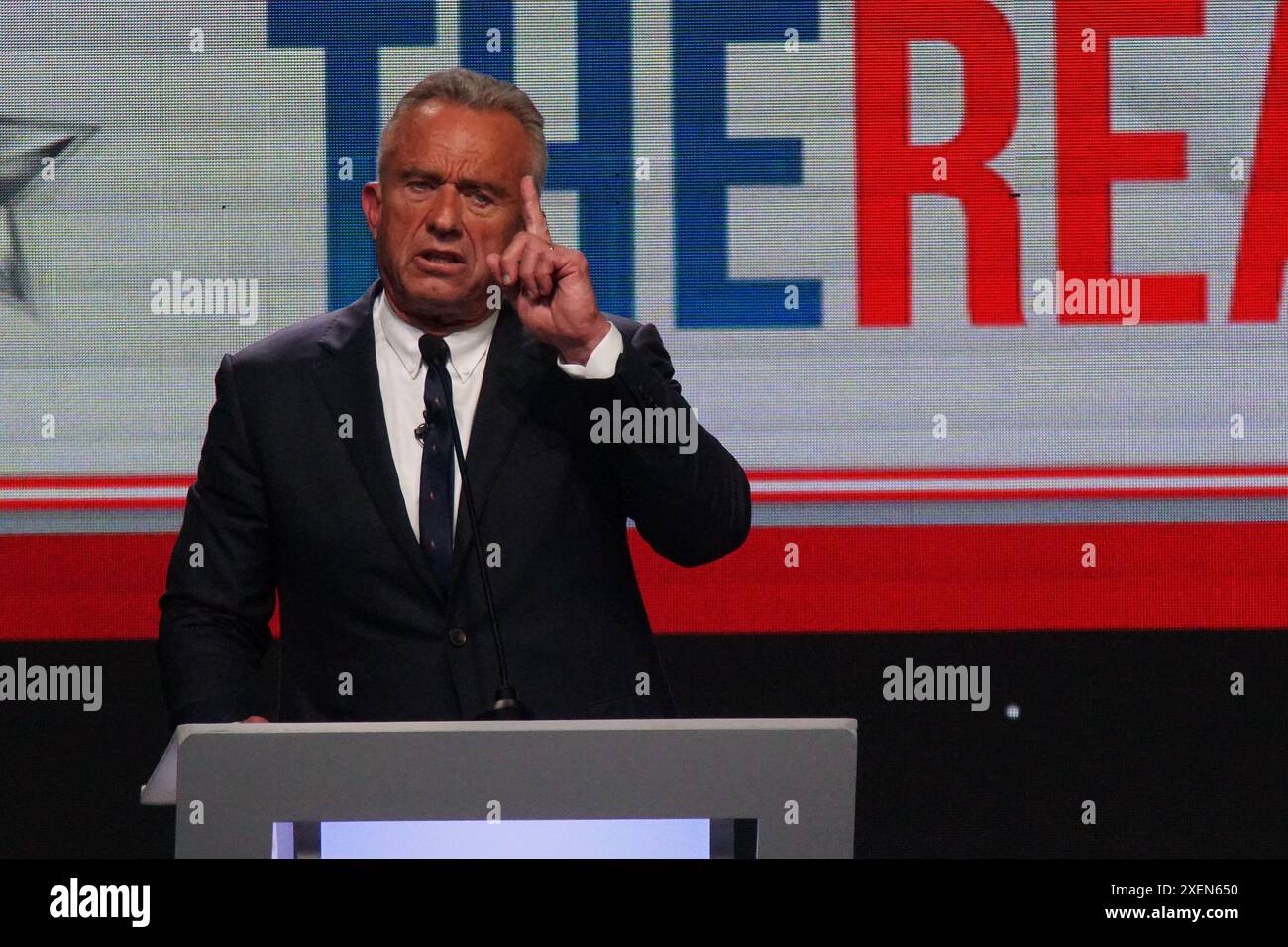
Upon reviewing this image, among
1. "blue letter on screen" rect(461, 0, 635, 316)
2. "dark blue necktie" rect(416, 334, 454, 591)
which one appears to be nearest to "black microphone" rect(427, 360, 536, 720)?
"dark blue necktie" rect(416, 334, 454, 591)

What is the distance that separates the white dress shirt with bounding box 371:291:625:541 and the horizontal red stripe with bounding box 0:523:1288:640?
4.11ft

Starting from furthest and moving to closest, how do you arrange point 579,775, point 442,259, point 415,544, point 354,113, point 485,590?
point 354,113
point 442,259
point 415,544
point 485,590
point 579,775

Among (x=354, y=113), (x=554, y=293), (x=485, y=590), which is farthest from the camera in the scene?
(x=354, y=113)

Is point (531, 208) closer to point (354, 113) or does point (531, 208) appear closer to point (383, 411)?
point (383, 411)

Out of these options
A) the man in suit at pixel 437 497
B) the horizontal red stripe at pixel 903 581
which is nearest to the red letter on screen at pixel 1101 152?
the horizontal red stripe at pixel 903 581

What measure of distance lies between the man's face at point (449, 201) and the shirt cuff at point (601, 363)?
0.30 meters

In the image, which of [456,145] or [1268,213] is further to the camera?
[1268,213]

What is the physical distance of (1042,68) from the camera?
338 centimetres

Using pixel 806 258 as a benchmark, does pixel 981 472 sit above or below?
below

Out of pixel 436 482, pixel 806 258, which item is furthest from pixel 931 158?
pixel 436 482

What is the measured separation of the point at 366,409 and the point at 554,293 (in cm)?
37

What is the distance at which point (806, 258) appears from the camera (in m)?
3.37

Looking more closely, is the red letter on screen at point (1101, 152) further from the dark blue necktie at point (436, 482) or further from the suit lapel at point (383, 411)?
the dark blue necktie at point (436, 482)

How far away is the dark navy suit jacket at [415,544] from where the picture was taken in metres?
1.99
